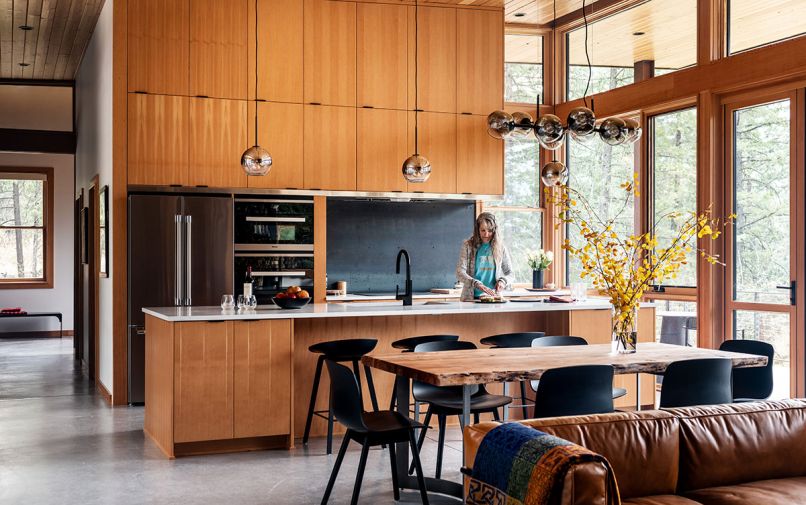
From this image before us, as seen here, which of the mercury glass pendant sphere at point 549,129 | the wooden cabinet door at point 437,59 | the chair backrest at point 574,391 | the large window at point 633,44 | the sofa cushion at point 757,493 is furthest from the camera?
the wooden cabinet door at point 437,59

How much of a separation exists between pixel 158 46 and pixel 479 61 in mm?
3032

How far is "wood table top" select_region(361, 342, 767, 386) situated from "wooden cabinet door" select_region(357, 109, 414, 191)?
3507 millimetres

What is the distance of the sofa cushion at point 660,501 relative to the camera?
10.4 feet

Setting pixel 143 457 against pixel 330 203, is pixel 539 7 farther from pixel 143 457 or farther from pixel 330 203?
pixel 143 457

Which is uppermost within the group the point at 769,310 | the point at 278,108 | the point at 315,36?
the point at 315,36

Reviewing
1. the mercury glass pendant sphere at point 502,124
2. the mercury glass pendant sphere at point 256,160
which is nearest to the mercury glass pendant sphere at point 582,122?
the mercury glass pendant sphere at point 502,124

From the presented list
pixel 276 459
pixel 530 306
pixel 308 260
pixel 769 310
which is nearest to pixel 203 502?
pixel 276 459

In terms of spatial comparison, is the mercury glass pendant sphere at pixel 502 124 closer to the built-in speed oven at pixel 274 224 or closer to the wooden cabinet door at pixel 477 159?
the built-in speed oven at pixel 274 224

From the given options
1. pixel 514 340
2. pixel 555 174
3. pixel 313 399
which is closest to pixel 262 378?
pixel 313 399

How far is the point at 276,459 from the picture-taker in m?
5.52

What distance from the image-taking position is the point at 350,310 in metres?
5.96

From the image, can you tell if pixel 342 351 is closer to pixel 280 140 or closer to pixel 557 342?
pixel 557 342

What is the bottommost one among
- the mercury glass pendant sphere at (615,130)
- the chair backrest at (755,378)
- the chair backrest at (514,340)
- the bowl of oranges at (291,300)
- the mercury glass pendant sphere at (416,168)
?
the chair backrest at (755,378)

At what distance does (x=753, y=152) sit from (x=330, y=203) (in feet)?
12.8
